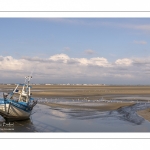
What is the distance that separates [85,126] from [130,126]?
4.07 metres

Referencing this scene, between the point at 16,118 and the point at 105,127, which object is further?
the point at 16,118
